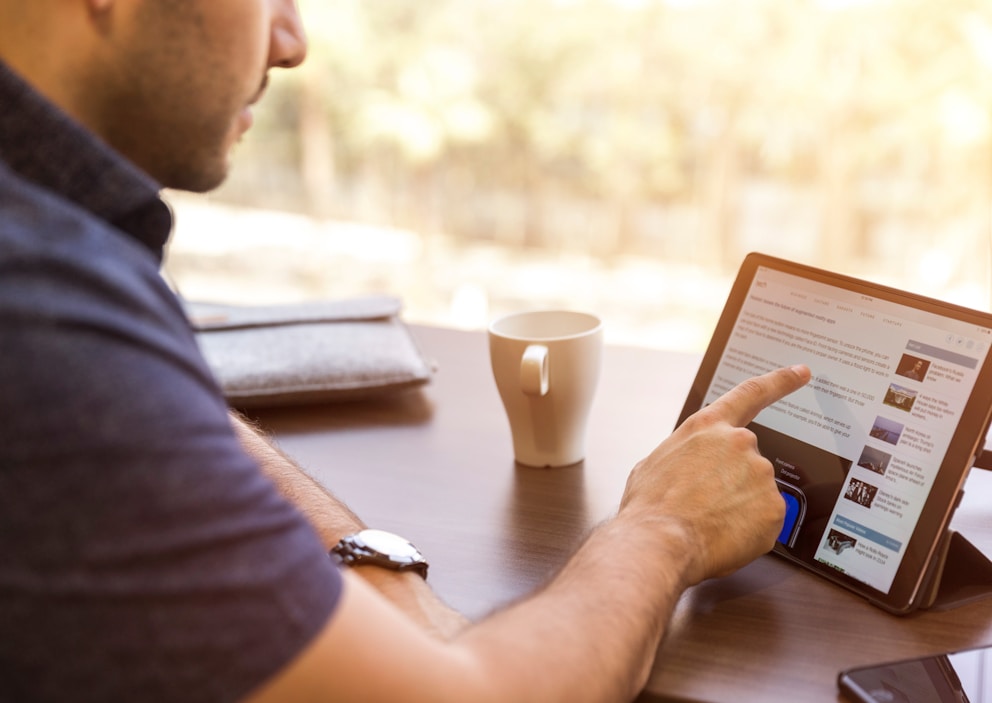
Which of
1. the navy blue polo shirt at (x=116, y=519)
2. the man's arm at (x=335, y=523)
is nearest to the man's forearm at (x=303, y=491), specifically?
the man's arm at (x=335, y=523)

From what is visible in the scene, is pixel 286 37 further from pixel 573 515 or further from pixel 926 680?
pixel 926 680

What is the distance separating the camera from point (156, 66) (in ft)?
2.12

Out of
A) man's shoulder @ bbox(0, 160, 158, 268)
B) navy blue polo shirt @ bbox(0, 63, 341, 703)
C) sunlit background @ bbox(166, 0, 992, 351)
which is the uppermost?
man's shoulder @ bbox(0, 160, 158, 268)

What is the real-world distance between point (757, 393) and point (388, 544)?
339 mm

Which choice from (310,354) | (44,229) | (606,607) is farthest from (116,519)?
(310,354)

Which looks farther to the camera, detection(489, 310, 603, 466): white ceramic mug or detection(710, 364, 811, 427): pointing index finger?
detection(489, 310, 603, 466): white ceramic mug

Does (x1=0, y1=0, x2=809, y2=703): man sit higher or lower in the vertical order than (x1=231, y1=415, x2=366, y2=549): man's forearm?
higher

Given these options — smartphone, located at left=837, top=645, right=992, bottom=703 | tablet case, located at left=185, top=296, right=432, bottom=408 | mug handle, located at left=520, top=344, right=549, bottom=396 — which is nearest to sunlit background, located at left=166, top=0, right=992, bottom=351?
tablet case, located at left=185, top=296, right=432, bottom=408

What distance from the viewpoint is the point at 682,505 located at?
75 centimetres

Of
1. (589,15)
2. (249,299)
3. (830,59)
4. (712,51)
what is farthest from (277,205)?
(830,59)

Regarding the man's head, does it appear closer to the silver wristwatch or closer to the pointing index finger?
the silver wristwatch

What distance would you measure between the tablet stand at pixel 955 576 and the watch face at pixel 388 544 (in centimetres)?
41

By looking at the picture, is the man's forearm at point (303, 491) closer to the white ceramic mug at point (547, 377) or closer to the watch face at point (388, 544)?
the watch face at point (388, 544)

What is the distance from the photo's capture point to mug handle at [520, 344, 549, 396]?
0.88 meters
